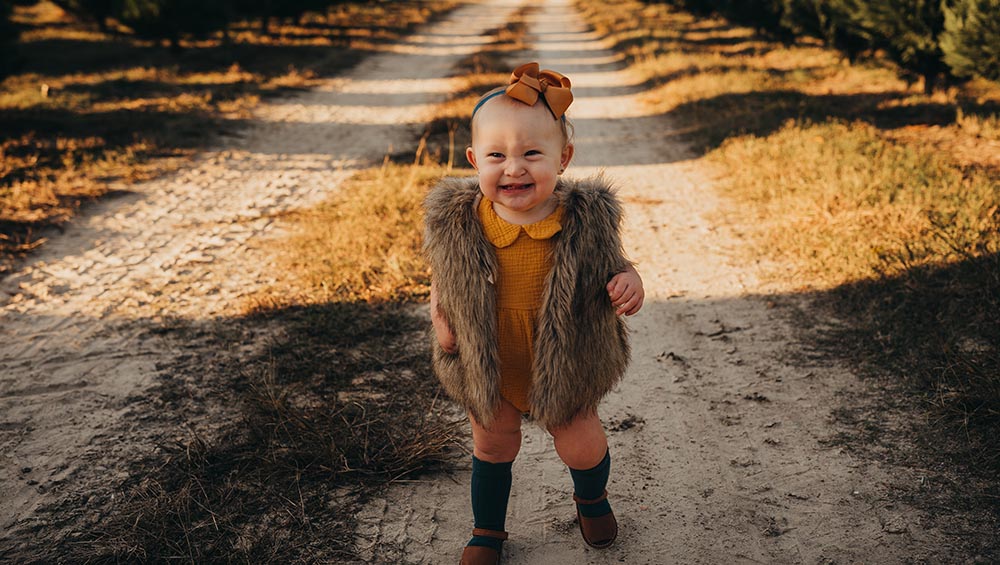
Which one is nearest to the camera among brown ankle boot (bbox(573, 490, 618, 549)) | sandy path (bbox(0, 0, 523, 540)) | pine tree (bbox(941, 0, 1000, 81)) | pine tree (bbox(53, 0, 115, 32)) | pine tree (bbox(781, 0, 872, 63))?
brown ankle boot (bbox(573, 490, 618, 549))

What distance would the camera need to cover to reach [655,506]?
2689 mm

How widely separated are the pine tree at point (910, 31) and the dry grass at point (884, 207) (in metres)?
0.47

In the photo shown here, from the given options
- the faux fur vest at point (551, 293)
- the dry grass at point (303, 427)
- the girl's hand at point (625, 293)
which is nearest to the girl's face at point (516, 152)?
the faux fur vest at point (551, 293)

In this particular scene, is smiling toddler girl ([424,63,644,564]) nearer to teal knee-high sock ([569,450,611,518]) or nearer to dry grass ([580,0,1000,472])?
teal knee-high sock ([569,450,611,518])

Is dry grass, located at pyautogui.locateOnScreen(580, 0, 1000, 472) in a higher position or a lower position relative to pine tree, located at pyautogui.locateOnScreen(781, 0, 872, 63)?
lower

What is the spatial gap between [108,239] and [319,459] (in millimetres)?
3694

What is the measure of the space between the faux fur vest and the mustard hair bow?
0.27 meters

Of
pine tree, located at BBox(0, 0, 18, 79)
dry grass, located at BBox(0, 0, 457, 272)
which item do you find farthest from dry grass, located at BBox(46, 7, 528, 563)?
pine tree, located at BBox(0, 0, 18, 79)

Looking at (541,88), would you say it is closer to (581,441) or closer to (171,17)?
(581,441)

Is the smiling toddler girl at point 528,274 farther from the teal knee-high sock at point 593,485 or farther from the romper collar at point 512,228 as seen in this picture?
the teal knee-high sock at point 593,485

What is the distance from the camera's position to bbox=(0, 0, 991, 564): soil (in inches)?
99.2

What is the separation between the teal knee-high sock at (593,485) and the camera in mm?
2324

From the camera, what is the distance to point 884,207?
510cm

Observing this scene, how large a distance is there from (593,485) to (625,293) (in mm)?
716
